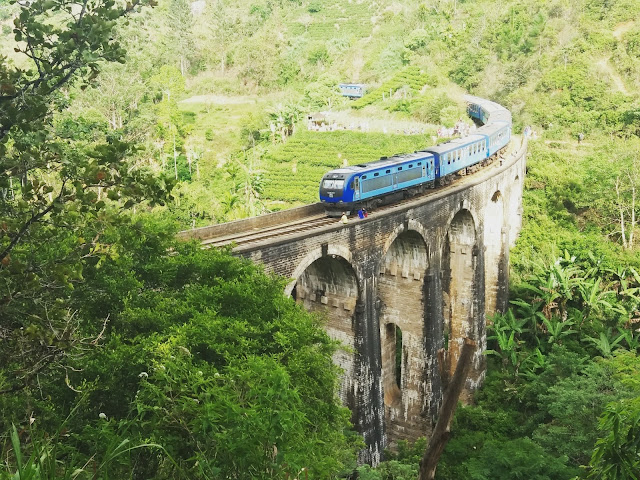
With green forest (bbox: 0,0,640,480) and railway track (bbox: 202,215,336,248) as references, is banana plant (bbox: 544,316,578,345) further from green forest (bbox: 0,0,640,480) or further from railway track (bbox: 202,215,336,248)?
railway track (bbox: 202,215,336,248)

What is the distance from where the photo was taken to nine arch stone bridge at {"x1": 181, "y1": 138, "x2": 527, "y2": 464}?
1842 centimetres

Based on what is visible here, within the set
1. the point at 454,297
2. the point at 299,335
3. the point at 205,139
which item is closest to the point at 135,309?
the point at 299,335

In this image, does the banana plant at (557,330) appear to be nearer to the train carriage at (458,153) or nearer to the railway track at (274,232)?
the train carriage at (458,153)

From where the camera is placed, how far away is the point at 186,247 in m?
13.1

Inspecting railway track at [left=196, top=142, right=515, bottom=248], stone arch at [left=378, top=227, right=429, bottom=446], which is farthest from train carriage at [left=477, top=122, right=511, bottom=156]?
stone arch at [left=378, top=227, right=429, bottom=446]

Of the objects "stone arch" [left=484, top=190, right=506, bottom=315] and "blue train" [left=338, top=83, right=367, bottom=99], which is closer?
"stone arch" [left=484, top=190, right=506, bottom=315]

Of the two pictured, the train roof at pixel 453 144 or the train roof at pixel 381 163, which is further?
the train roof at pixel 453 144

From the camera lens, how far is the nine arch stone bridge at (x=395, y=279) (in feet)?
60.4

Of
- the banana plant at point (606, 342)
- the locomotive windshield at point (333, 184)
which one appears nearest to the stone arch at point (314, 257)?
the locomotive windshield at point (333, 184)

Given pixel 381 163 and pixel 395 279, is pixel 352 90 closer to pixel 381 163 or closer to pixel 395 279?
pixel 381 163

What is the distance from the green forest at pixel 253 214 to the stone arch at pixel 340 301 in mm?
2450

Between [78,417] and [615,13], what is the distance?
67118 mm

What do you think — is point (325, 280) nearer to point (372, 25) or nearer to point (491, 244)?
point (491, 244)

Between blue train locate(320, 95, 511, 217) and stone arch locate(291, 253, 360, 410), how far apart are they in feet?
8.22
